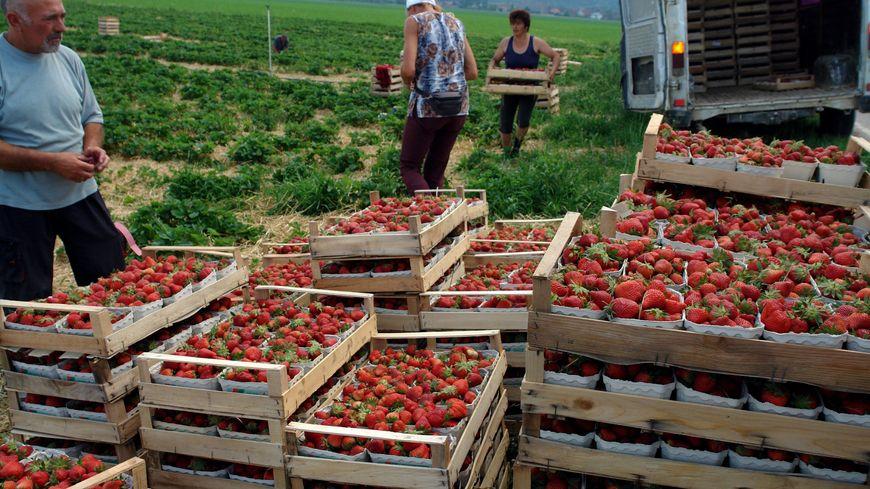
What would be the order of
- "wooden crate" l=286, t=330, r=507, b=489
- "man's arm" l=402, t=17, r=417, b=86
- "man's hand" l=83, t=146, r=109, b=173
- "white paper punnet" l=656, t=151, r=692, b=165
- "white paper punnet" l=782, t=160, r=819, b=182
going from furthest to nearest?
"man's arm" l=402, t=17, r=417, b=86
"white paper punnet" l=656, t=151, r=692, b=165
"white paper punnet" l=782, t=160, r=819, b=182
"man's hand" l=83, t=146, r=109, b=173
"wooden crate" l=286, t=330, r=507, b=489

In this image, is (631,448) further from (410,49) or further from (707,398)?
(410,49)

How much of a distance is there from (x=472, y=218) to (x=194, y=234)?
10.6 ft

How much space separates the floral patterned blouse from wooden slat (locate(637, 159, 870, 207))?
197 cm

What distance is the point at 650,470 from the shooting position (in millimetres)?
3199

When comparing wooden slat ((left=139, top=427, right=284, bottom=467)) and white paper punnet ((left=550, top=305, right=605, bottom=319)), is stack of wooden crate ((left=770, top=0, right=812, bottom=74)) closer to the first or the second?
white paper punnet ((left=550, top=305, right=605, bottom=319))

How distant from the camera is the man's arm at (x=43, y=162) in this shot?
14.3ft

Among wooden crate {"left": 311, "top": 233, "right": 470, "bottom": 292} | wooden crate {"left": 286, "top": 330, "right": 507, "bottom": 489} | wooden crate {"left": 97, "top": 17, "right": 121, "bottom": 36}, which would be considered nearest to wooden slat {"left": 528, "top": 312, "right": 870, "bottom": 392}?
wooden crate {"left": 286, "top": 330, "right": 507, "bottom": 489}

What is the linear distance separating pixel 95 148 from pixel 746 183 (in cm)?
420

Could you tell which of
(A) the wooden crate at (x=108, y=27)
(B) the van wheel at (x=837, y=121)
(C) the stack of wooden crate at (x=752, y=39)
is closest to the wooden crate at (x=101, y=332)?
(B) the van wheel at (x=837, y=121)

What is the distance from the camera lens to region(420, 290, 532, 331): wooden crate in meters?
4.51

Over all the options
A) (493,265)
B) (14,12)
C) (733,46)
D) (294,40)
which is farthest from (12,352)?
(294,40)

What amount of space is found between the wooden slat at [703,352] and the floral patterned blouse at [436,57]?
3596 mm

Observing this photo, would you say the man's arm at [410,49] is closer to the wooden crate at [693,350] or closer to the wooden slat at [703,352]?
the wooden crate at [693,350]

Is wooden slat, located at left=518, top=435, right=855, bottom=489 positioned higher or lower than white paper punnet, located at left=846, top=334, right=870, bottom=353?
lower
